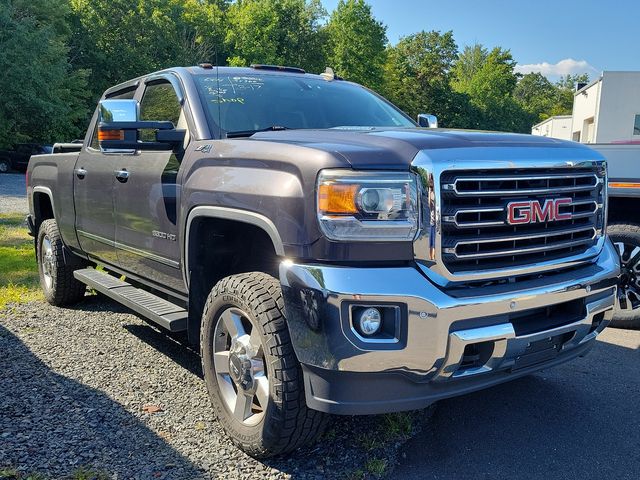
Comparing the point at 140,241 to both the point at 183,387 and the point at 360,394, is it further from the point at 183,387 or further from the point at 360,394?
the point at 360,394

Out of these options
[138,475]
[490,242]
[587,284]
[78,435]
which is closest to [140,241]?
[78,435]

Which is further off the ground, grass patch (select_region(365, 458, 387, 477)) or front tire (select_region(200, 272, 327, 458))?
front tire (select_region(200, 272, 327, 458))

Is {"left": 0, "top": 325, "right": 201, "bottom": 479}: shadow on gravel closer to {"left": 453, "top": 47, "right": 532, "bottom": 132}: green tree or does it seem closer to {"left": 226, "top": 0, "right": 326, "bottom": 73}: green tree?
{"left": 226, "top": 0, "right": 326, "bottom": 73}: green tree

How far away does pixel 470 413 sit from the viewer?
359cm

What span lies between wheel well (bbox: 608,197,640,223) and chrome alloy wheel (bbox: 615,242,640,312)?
1.09ft

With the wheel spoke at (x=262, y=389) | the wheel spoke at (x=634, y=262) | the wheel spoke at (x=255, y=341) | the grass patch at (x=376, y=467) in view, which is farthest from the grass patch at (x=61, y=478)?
the wheel spoke at (x=634, y=262)

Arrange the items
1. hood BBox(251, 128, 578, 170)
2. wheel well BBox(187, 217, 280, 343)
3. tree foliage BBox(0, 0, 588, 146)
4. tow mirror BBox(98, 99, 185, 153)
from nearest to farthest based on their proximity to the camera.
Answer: hood BBox(251, 128, 578, 170)
wheel well BBox(187, 217, 280, 343)
tow mirror BBox(98, 99, 185, 153)
tree foliage BBox(0, 0, 588, 146)

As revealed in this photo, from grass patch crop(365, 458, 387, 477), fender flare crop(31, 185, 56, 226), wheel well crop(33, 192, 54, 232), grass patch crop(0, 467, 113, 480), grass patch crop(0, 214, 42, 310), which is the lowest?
grass patch crop(0, 214, 42, 310)

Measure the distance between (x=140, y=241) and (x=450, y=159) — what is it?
2393 mm

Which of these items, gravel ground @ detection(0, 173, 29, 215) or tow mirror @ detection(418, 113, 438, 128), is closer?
tow mirror @ detection(418, 113, 438, 128)

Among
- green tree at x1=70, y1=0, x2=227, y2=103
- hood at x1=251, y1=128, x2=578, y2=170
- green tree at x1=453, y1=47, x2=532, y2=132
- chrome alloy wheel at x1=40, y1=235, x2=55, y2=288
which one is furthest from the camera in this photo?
green tree at x1=453, y1=47, x2=532, y2=132

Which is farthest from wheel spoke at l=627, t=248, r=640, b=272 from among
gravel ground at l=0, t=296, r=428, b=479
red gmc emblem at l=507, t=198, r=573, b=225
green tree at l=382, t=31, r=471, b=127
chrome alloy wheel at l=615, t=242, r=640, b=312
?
green tree at l=382, t=31, r=471, b=127

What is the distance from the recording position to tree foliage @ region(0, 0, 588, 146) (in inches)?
1137

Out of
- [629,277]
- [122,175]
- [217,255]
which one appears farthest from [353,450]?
[629,277]
